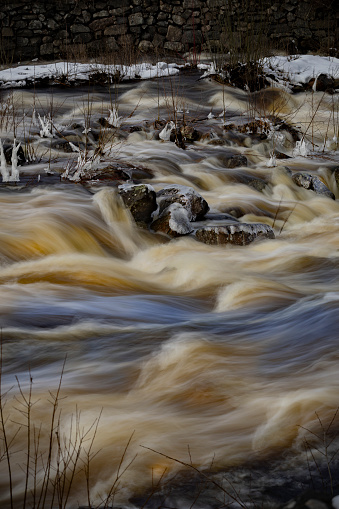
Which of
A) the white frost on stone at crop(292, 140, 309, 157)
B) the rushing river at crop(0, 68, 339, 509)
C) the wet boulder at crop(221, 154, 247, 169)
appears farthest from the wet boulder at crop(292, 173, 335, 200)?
the white frost on stone at crop(292, 140, 309, 157)

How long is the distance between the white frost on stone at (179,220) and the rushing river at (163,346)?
12 centimetres

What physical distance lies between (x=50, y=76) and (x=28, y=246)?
26.6ft

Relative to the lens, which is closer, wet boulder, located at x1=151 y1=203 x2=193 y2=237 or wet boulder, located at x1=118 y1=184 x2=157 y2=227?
wet boulder, located at x1=151 y1=203 x2=193 y2=237

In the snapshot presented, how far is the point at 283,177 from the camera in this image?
21.6ft

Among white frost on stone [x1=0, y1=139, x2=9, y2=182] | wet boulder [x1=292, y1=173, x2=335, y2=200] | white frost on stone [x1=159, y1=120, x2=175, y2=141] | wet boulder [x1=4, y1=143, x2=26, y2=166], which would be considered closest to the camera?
white frost on stone [x1=0, y1=139, x2=9, y2=182]

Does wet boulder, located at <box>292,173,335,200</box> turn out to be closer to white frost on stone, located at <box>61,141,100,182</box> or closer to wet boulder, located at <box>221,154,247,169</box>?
wet boulder, located at <box>221,154,247,169</box>

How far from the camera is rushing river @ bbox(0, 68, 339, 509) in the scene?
5.59 feet

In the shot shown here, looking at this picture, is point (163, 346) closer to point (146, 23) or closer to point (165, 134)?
point (165, 134)

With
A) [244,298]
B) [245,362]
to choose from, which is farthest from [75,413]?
[244,298]

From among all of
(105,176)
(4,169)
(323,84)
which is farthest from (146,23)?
(4,169)

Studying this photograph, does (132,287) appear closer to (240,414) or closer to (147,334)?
(147,334)

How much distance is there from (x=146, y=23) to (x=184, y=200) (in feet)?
40.9

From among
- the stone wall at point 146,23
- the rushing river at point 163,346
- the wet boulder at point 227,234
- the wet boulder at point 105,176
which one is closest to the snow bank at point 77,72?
the stone wall at point 146,23

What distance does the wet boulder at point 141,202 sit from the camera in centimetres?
485
